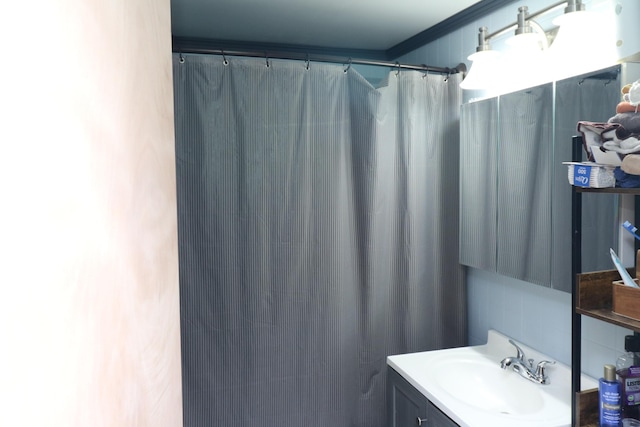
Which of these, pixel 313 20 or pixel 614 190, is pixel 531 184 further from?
pixel 313 20

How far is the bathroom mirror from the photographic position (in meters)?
1.48

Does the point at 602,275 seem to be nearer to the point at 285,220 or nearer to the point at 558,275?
the point at 558,275

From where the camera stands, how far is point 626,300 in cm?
117

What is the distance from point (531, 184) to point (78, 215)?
5.79ft

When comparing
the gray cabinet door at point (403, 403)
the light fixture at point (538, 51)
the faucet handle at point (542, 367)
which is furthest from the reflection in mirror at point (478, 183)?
the gray cabinet door at point (403, 403)

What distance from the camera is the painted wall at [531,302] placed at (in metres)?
1.48

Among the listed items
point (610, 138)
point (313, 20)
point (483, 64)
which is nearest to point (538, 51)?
point (483, 64)

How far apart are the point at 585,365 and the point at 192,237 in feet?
5.36

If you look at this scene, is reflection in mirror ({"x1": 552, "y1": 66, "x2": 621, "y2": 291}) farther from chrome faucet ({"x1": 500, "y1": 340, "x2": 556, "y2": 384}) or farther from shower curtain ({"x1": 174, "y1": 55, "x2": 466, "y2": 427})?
shower curtain ({"x1": 174, "y1": 55, "x2": 466, "y2": 427})

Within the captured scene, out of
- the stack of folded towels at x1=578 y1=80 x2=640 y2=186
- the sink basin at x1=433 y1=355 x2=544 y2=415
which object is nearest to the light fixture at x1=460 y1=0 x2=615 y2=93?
the stack of folded towels at x1=578 y1=80 x2=640 y2=186

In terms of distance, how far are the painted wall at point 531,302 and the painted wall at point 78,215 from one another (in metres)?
1.52

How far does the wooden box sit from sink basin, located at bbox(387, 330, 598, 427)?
19.5 inches

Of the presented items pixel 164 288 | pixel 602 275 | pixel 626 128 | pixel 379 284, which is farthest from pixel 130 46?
pixel 379 284

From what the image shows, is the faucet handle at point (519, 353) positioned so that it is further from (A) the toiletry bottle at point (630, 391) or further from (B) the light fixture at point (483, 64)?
(B) the light fixture at point (483, 64)
